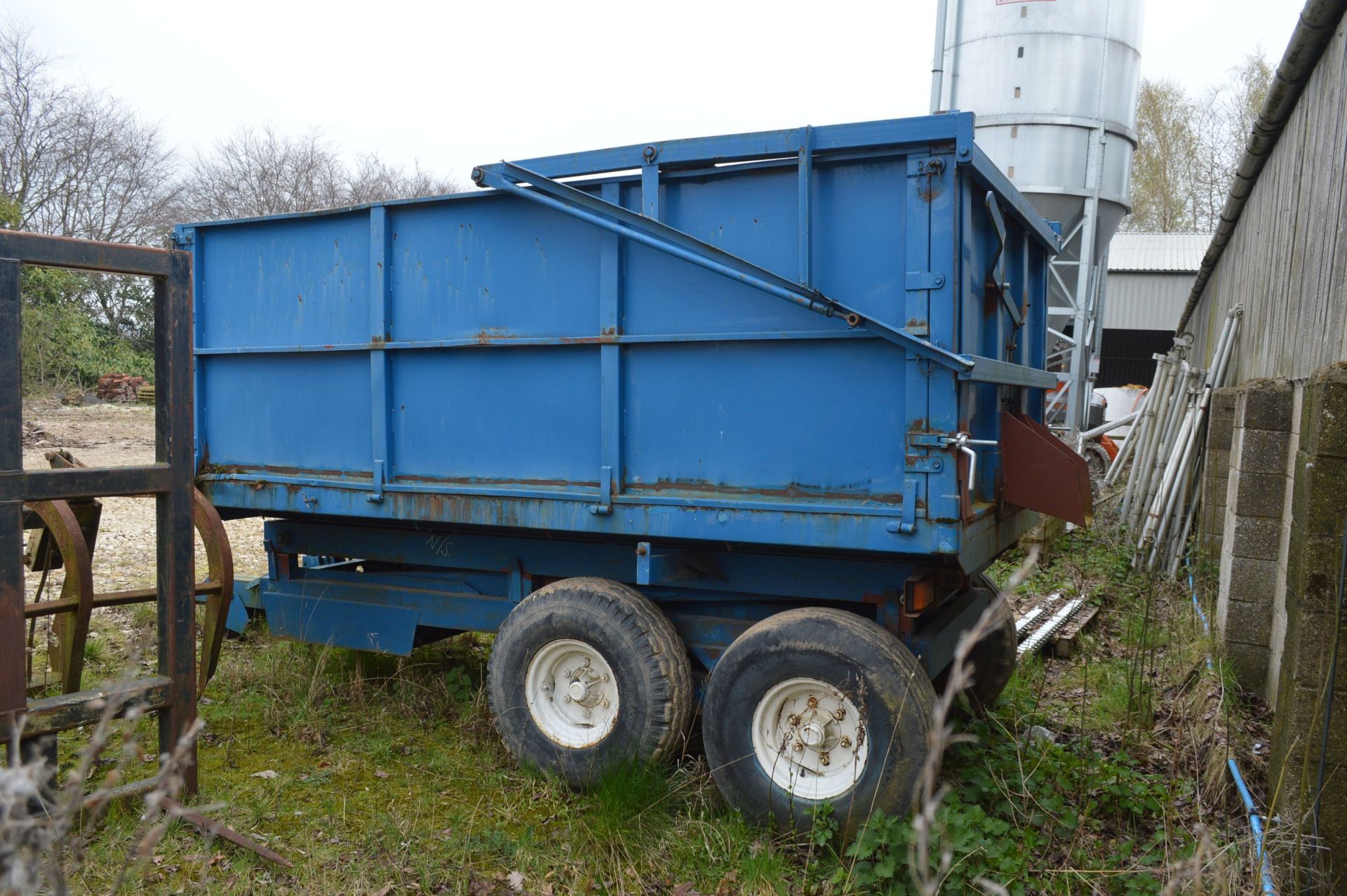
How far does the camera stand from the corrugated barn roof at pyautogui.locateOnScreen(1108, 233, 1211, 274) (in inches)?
1040

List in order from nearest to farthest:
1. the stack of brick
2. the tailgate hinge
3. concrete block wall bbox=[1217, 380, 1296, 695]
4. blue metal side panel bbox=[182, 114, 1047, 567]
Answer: blue metal side panel bbox=[182, 114, 1047, 567], the tailgate hinge, concrete block wall bbox=[1217, 380, 1296, 695], the stack of brick

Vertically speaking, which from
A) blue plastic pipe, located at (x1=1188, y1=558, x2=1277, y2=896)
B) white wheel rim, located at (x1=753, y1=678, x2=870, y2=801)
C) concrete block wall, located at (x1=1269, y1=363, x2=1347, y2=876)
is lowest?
blue plastic pipe, located at (x1=1188, y1=558, x2=1277, y2=896)

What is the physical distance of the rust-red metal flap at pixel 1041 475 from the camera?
442 cm

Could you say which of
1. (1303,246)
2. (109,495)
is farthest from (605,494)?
(1303,246)

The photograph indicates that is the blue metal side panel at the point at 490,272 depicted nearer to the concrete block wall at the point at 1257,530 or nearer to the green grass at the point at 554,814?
the green grass at the point at 554,814

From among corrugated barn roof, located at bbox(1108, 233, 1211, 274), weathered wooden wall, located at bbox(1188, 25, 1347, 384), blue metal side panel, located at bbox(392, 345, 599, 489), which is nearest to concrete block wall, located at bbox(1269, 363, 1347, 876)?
weathered wooden wall, located at bbox(1188, 25, 1347, 384)

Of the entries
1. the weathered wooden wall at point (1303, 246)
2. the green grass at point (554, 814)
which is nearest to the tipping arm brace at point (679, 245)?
the green grass at point (554, 814)

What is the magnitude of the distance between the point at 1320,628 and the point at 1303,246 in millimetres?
3127

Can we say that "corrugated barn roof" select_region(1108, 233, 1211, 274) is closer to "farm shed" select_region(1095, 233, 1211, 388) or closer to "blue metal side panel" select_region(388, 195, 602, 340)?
"farm shed" select_region(1095, 233, 1211, 388)

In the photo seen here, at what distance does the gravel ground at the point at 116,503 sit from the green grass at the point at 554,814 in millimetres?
2234

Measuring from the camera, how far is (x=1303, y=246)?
18.1ft

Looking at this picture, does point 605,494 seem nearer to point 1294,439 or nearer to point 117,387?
point 1294,439

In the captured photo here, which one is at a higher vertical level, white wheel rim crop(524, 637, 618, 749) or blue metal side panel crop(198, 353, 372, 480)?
blue metal side panel crop(198, 353, 372, 480)

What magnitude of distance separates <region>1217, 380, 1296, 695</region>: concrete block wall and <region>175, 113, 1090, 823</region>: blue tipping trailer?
3.74 feet
